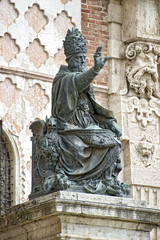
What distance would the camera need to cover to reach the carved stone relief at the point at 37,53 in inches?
491

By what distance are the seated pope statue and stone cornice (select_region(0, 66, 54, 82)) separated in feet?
9.51

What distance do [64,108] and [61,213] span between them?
1.26 m

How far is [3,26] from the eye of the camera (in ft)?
40.2

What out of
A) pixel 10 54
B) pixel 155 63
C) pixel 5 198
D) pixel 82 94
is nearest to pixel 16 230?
pixel 82 94

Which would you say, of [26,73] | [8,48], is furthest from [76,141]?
[8,48]

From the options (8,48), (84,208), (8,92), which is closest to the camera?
(84,208)

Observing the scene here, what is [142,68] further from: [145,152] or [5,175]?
[5,175]

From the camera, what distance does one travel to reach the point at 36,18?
1265 cm

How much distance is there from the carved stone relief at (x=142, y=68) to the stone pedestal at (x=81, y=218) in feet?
13.9

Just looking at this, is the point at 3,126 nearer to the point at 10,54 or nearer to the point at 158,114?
the point at 10,54

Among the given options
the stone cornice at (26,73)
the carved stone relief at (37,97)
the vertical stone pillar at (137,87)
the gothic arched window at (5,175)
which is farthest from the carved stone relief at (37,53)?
the gothic arched window at (5,175)

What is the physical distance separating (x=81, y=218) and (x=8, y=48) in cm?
440

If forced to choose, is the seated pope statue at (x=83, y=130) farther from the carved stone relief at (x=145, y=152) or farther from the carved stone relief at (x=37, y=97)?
the carved stone relief at (x=145, y=152)

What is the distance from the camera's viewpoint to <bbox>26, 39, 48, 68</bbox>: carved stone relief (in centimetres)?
1247
